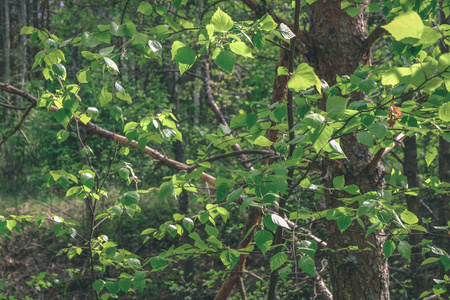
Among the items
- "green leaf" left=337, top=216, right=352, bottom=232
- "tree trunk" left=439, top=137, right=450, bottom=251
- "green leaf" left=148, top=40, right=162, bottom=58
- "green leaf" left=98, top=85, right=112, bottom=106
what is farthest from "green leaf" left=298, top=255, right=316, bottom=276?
"tree trunk" left=439, top=137, right=450, bottom=251

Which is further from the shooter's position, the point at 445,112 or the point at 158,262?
the point at 158,262

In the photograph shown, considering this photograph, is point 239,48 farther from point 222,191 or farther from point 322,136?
point 222,191

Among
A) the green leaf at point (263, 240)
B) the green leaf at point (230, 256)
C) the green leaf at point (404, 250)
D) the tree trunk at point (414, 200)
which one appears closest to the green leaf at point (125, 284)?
the green leaf at point (230, 256)

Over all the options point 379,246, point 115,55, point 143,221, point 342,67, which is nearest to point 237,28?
point 115,55

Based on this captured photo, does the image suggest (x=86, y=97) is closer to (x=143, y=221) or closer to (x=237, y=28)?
(x=143, y=221)

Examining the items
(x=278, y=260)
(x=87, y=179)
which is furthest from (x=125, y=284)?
(x=278, y=260)

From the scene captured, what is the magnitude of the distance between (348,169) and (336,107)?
5.43ft

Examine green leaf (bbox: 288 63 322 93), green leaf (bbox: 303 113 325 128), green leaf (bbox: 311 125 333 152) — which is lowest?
green leaf (bbox: 311 125 333 152)

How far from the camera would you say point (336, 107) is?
1.45 m

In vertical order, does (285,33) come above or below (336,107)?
→ above

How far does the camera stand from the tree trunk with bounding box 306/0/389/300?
117 inches

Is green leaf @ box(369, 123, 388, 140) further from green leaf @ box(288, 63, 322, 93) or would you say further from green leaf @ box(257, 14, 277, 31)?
green leaf @ box(257, 14, 277, 31)

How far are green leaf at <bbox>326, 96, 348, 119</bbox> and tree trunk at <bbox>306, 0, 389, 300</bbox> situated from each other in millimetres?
1507

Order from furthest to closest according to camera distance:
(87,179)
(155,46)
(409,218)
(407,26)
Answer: (87,179) → (409,218) → (155,46) → (407,26)
